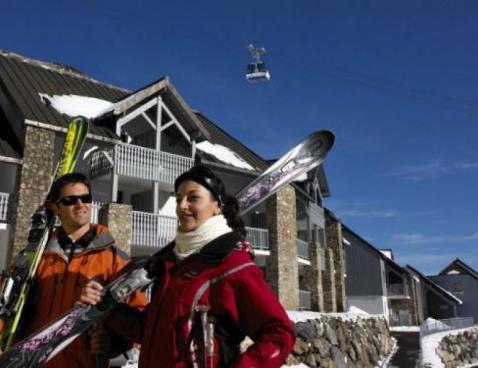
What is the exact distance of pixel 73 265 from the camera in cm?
271

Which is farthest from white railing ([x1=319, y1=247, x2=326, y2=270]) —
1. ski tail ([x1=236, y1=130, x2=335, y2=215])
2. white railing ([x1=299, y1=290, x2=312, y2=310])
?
ski tail ([x1=236, y1=130, x2=335, y2=215])

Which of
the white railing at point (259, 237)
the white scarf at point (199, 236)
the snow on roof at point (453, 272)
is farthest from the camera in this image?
the snow on roof at point (453, 272)

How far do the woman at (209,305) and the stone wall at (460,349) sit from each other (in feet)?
66.9

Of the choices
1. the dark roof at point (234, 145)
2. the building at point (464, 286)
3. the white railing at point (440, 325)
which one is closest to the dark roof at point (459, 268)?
the building at point (464, 286)

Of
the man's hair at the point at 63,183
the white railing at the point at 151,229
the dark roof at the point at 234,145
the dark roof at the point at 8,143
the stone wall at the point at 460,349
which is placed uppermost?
the dark roof at the point at 234,145

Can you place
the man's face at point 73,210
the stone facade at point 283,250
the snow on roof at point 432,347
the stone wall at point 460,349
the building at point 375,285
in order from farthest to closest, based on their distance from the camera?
the building at point 375,285 → the stone wall at point 460,349 → the stone facade at point 283,250 → the snow on roof at point 432,347 → the man's face at point 73,210

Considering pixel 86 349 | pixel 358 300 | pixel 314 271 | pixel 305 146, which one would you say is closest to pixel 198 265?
pixel 86 349

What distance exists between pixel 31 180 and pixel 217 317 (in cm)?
1304

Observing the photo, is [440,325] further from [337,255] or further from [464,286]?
[464,286]

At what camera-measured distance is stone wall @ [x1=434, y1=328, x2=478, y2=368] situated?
848 inches

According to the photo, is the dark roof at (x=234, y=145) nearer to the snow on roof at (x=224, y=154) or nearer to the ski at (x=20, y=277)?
the snow on roof at (x=224, y=154)

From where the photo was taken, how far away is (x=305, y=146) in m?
3.69

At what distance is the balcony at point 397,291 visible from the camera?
34.8 meters

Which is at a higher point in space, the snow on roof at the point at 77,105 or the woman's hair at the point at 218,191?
the snow on roof at the point at 77,105
